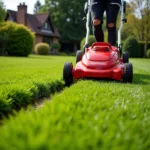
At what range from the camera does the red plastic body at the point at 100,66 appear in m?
4.24

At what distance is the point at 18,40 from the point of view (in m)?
23.2

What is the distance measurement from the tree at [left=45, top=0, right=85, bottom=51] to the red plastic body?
46.5m

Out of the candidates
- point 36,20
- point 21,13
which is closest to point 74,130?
point 21,13

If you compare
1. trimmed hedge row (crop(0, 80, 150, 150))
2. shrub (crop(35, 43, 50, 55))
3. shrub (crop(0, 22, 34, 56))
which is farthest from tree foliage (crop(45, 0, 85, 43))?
trimmed hedge row (crop(0, 80, 150, 150))

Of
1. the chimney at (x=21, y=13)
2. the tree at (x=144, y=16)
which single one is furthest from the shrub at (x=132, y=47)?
the chimney at (x=21, y=13)

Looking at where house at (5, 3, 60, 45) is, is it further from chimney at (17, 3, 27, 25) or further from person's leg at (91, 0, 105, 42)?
person's leg at (91, 0, 105, 42)

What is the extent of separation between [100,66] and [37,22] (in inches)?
1590

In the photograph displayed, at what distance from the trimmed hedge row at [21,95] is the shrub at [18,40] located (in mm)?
19292

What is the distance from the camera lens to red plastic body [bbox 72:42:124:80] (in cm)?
424

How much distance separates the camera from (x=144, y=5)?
38969 millimetres

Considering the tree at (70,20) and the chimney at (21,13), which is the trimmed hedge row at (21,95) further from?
the tree at (70,20)

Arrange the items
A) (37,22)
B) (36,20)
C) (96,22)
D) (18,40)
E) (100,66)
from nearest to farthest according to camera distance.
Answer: (100,66)
(96,22)
(18,40)
(37,22)
(36,20)

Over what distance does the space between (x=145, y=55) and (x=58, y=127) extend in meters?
32.1

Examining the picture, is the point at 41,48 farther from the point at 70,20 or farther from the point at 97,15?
the point at 97,15
